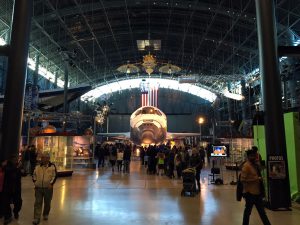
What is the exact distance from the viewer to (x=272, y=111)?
893 centimetres

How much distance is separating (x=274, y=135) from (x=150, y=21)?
25.2 meters

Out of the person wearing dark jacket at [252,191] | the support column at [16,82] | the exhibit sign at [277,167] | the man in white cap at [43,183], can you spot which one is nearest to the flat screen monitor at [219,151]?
the exhibit sign at [277,167]

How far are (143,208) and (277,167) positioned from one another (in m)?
4.02

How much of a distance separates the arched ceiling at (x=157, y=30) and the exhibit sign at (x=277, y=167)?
54.0 feet

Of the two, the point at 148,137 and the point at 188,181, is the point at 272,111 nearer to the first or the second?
the point at 188,181

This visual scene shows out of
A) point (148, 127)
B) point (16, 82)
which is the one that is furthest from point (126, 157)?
point (16, 82)

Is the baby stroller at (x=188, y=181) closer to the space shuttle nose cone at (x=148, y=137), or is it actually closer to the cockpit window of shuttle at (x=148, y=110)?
the space shuttle nose cone at (x=148, y=137)

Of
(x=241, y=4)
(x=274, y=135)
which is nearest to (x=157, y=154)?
(x=274, y=135)

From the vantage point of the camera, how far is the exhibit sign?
848cm

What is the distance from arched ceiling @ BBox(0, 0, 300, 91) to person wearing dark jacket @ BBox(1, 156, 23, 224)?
19844 mm

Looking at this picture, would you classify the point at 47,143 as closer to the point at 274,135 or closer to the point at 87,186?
the point at 87,186

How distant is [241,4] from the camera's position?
23375mm

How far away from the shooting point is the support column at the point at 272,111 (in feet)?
27.8

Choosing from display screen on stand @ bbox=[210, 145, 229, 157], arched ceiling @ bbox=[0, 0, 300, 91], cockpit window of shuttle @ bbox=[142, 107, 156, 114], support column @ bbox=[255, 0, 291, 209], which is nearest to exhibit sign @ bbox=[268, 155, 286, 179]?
support column @ bbox=[255, 0, 291, 209]
